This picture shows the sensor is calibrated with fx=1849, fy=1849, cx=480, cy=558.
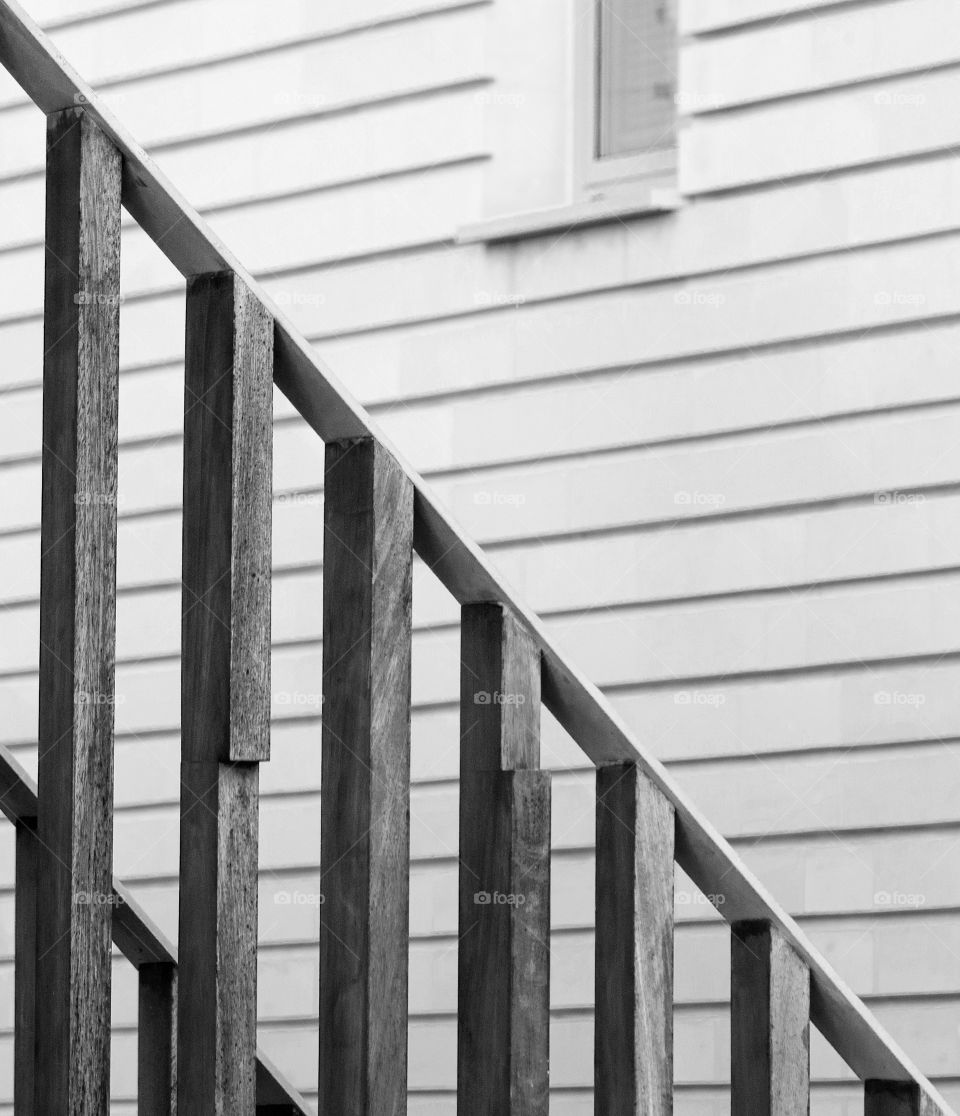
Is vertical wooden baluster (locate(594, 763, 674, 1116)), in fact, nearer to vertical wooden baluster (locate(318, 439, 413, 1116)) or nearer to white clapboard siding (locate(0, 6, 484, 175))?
vertical wooden baluster (locate(318, 439, 413, 1116))

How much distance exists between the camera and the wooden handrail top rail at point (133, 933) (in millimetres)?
2900

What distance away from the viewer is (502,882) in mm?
2359

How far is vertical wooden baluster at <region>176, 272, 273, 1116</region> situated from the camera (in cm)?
221

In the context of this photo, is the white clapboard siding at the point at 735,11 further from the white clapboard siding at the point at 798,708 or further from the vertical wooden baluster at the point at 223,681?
the vertical wooden baluster at the point at 223,681

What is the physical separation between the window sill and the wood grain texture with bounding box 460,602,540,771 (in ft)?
10.6

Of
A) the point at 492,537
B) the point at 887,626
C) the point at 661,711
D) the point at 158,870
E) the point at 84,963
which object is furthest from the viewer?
the point at 158,870

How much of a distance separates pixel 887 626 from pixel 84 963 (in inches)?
125

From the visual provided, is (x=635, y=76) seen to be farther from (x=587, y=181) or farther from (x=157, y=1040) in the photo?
(x=157, y=1040)

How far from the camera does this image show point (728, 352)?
208 inches

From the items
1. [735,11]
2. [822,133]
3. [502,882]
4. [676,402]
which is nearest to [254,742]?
[502,882]

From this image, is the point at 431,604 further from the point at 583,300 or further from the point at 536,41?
the point at 536,41

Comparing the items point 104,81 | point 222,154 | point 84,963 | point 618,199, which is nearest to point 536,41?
point 618,199

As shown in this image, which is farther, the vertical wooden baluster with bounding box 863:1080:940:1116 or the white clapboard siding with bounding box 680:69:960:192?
the white clapboard siding with bounding box 680:69:960:192

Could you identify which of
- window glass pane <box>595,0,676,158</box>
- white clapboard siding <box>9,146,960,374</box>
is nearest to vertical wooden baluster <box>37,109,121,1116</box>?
white clapboard siding <box>9,146,960,374</box>
